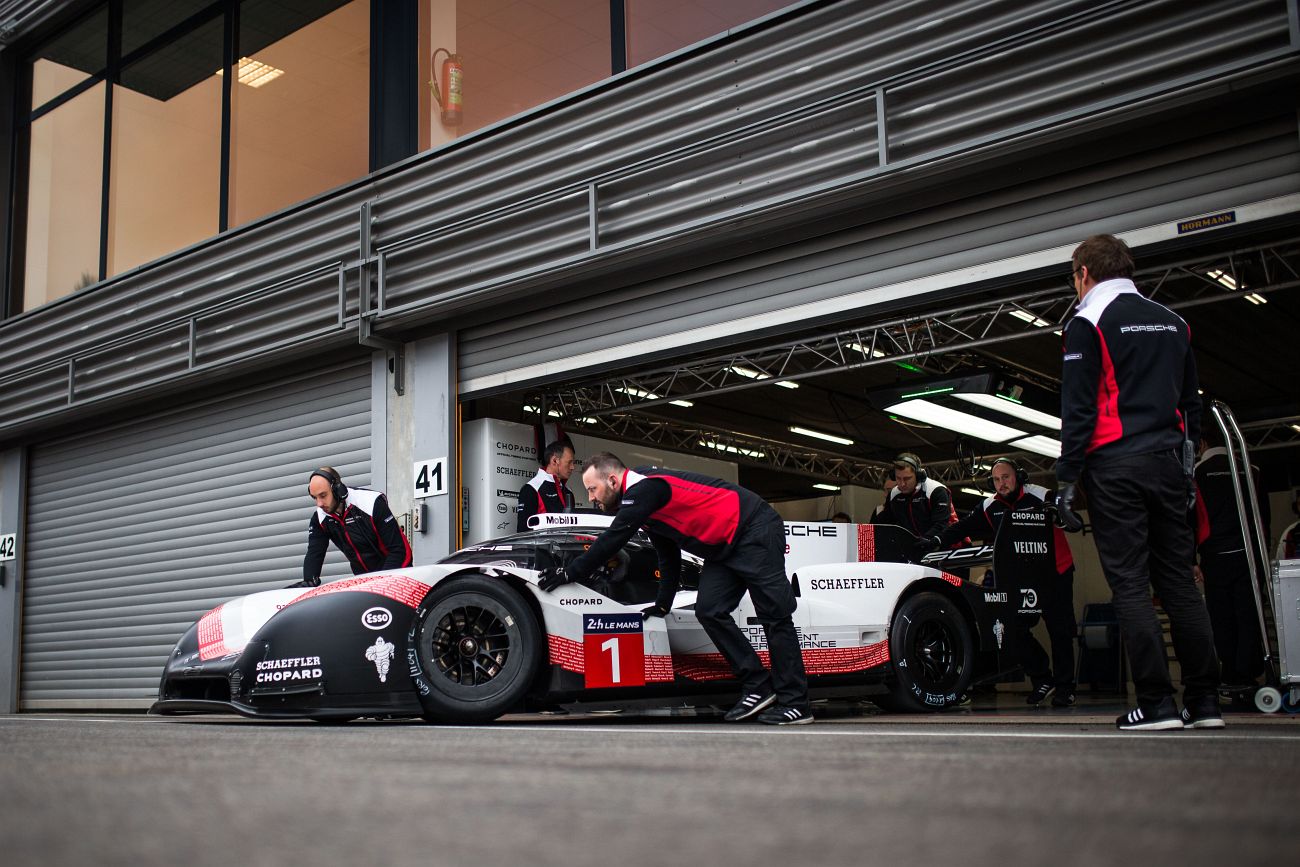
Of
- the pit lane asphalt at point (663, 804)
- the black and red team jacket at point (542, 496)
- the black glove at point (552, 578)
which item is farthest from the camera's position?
the black and red team jacket at point (542, 496)

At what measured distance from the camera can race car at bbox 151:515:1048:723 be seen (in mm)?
5602

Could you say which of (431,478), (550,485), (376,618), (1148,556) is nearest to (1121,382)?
(1148,556)

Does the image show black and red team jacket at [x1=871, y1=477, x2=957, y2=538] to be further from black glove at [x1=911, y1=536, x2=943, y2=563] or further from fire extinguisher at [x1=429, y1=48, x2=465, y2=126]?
fire extinguisher at [x1=429, y1=48, x2=465, y2=126]

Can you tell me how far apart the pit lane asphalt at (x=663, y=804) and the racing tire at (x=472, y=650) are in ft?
6.72

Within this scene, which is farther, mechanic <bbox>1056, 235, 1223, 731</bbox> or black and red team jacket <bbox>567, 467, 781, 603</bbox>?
black and red team jacket <bbox>567, 467, 781, 603</bbox>

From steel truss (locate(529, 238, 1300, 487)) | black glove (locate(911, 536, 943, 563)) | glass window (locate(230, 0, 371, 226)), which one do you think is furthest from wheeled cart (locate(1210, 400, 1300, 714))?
glass window (locate(230, 0, 371, 226))

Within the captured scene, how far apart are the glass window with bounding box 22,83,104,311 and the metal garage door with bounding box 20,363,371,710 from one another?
2.17 metres

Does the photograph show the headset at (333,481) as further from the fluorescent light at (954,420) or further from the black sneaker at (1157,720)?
the fluorescent light at (954,420)

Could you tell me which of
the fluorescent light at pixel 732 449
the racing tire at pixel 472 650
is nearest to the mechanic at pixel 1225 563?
the racing tire at pixel 472 650

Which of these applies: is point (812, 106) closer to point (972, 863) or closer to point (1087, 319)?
point (1087, 319)

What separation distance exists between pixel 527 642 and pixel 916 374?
919cm

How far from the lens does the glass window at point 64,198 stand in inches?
610

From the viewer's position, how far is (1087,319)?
15.5 ft

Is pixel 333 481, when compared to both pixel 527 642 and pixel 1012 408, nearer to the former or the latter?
pixel 527 642
